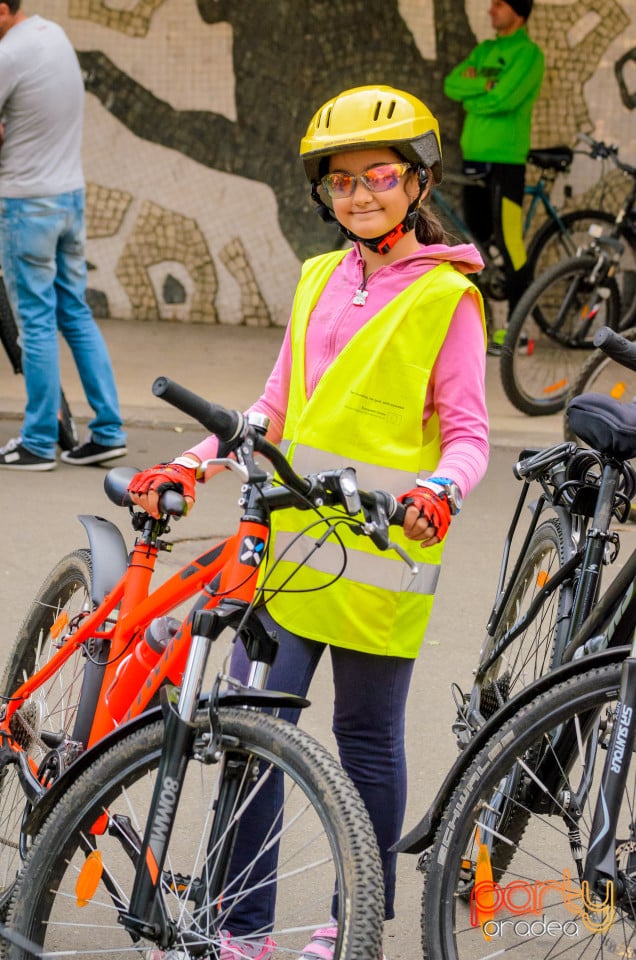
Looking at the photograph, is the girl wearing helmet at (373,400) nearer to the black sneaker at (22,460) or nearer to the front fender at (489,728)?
the front fender at (489,728)

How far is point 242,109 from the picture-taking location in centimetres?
1030

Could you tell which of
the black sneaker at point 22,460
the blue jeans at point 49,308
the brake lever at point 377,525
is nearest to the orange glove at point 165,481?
the brake lever at point 377,525

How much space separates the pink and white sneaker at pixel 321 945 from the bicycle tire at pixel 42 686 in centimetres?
73

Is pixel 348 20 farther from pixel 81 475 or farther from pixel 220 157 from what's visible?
pixel 81 475

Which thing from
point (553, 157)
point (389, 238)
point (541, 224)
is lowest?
point (389, 238)

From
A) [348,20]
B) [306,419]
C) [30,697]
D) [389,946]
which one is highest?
[348,20]

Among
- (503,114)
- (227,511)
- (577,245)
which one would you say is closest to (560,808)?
(227,511)

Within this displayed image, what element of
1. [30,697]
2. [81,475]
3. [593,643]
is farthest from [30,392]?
[593,643]

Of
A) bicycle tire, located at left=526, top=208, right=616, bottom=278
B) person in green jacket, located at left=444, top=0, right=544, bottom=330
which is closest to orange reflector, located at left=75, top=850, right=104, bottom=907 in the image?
bicycle tire, located at left=526, top=208, right=616, bottom=278

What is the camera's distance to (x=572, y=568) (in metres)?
3.34

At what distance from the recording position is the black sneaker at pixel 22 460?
7.11 m

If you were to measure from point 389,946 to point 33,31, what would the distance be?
465cm

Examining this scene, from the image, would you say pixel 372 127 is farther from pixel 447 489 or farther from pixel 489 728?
pixel 489 728

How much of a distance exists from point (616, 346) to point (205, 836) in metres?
1.19
